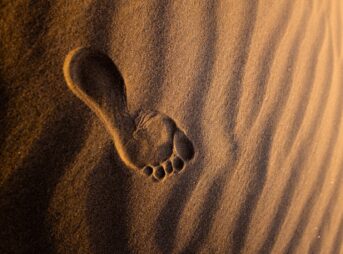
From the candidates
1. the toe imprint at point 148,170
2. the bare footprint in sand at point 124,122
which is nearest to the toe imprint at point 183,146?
the bare footprint in sand at point 124,122

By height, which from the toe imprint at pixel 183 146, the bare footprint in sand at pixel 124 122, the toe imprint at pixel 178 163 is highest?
the bare footprint in sand at pixel 124 122

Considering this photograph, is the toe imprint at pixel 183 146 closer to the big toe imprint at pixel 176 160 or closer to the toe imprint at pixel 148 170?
the big toe imprint at pixel 176 160

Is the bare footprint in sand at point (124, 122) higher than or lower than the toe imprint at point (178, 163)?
higher

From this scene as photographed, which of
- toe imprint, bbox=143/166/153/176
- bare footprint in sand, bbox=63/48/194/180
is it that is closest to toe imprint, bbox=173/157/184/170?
bare footprint in sand, bbox=63/48/194/180

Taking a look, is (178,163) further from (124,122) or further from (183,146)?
(124,122)

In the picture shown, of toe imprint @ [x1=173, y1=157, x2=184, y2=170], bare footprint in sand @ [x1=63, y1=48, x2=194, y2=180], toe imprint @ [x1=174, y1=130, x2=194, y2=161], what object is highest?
bare footprint in sand @ [x1=63, y1=48, x2=194, y2=180]

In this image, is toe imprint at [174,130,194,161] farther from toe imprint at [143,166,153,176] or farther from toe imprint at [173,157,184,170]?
toe imprint at [143,166,153,176]
